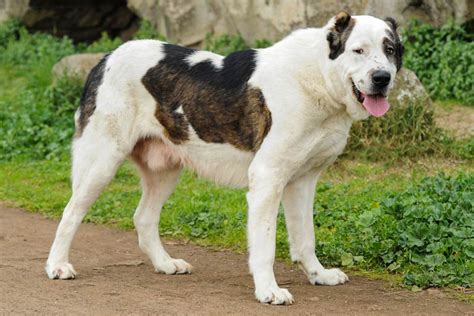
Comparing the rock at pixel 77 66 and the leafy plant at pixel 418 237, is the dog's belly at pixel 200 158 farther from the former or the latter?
the rock at pixel 77 66

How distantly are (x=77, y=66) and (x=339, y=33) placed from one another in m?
7.84

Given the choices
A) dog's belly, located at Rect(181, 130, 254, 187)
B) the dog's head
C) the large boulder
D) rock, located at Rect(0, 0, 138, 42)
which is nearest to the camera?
the dog's head

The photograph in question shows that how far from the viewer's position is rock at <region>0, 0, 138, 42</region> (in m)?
16.9

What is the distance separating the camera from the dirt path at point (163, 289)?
6027 millimetres

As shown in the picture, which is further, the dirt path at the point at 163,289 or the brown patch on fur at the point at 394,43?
the brown patch on fur at the point at 394,43

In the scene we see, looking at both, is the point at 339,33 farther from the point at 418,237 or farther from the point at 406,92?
the point at 406,92

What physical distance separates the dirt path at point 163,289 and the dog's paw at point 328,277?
0.06 metres

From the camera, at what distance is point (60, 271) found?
6.85 meters

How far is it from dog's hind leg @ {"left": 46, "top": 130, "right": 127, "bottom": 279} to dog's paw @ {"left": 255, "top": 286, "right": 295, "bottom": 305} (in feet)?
4.86

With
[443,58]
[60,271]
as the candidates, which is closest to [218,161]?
[60,271]

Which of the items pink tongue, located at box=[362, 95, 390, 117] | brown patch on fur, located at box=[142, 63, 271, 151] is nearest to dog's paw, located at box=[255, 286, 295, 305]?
brown patch on fur, located at box=[142, 63, 271, 151]

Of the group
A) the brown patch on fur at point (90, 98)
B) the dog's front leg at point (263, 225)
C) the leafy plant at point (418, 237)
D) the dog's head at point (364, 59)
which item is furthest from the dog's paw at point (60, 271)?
the dog's head at point (364, 59)

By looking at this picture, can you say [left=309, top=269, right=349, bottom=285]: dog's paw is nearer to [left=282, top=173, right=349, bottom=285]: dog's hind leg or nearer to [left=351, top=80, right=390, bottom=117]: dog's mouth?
[left=282, top=173, right=349, bottom=285]: dog's hind leg

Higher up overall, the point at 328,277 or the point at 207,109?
the point at 207,109
